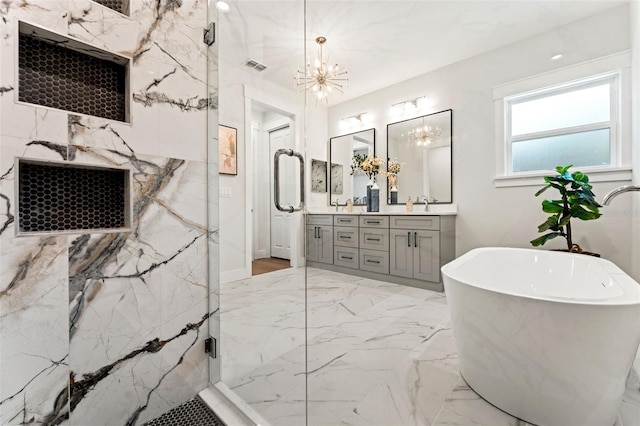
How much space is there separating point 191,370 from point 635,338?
6.16ft

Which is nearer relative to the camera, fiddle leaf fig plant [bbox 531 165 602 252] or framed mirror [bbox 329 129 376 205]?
fiddle leaf fig plant [bbox 531 165 602 252]

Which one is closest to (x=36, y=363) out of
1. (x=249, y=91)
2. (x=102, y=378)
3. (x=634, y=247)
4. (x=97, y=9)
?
(x=102, y=378)

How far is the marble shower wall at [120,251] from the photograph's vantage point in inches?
33.1

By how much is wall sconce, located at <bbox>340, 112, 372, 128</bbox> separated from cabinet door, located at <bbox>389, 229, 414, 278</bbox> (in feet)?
4.43

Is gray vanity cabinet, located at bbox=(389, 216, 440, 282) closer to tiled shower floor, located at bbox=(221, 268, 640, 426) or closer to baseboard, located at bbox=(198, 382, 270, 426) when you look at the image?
tiled shower floor, located at bbox=(221, 268, 640, 426)

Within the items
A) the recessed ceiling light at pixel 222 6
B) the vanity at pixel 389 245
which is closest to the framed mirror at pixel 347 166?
the vanity at pixel 389 245

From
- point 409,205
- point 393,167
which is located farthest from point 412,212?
point 393,167

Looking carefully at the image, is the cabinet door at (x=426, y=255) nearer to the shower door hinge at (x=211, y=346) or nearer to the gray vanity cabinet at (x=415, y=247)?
the gray vanity cabinet at (x=415, y=247)

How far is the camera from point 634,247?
1131 mm

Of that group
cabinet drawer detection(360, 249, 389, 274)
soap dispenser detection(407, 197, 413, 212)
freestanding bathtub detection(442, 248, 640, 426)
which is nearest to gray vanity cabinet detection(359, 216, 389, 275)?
cabinet drawer detection(360, 249, 389, 274)

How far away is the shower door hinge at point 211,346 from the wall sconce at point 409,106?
2689mm

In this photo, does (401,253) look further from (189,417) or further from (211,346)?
(189,417)

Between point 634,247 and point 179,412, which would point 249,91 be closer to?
point 179,412

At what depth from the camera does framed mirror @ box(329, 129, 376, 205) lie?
8.32 feet
